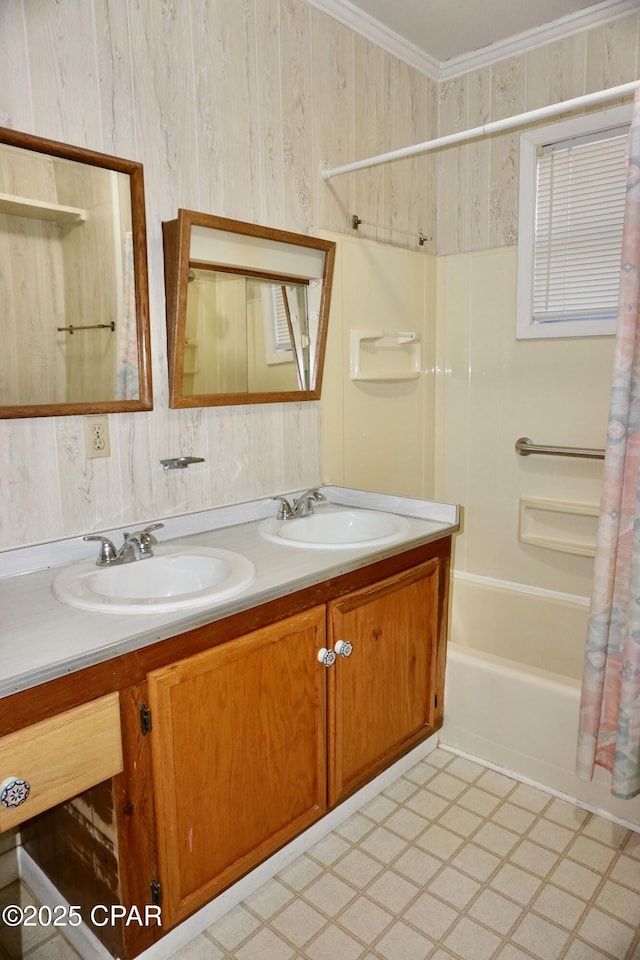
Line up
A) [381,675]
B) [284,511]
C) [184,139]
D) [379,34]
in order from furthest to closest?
1. [379,34]
2. [284,511]
3. [381,675]
4. [184,139]

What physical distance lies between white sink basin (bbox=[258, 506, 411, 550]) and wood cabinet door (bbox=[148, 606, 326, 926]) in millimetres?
427

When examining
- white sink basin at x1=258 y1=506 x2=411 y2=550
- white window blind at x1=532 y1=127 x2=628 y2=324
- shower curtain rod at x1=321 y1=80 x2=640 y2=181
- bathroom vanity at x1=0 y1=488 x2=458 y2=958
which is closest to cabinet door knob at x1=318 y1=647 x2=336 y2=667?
bathroom vanity at x1=0 y1=488 x2=458 y2=958

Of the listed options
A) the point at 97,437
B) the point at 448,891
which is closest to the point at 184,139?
the point at 97,437

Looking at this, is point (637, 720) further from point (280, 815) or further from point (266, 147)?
point (266, 147)

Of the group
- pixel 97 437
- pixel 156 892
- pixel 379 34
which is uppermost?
pixel 379 34

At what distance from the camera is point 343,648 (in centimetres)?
172

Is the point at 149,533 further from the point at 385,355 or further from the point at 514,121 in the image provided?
the point at 514,121

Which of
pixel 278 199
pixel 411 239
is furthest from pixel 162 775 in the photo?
pixel 411 239

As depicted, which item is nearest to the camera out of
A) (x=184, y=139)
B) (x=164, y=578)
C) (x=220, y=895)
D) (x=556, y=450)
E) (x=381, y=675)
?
(x=220, y=895)

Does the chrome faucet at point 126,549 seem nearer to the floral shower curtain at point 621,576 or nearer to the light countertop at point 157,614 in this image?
the light countertop at point 157,614

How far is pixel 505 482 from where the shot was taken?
2.65m

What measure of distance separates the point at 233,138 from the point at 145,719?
5.25 ft

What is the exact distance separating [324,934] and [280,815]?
0.27 meters

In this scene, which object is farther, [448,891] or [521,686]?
[521,686]
